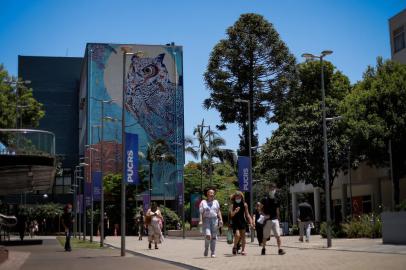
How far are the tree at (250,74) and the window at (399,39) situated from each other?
7.05 metres

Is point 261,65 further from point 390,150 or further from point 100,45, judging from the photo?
point 100,45

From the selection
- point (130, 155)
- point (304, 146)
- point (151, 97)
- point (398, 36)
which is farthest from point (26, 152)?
point (151, 97)

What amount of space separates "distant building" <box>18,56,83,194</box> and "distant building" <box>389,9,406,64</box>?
61.2 m

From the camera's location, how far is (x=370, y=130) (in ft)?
106

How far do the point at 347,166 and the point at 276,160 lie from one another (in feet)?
16.2

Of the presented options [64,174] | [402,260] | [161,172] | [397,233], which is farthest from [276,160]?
[64,174]

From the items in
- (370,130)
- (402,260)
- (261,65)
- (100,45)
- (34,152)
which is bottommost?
(402,260)

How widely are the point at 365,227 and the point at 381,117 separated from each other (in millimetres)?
6445

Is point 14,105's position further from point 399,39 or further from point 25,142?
point 399,39

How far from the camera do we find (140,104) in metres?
78.1

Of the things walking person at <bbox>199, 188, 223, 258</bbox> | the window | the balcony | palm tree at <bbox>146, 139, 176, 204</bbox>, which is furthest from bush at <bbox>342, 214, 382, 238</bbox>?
palm tree at <bbox>146, 139, 176, 204</bbox>

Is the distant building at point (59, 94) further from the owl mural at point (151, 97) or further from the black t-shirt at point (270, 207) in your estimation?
the black t-shirt at point (270, 207)

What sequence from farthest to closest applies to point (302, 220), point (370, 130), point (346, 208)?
point (346, 208), point (370, 130), point (302, 220)

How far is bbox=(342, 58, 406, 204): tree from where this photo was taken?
3212cm
